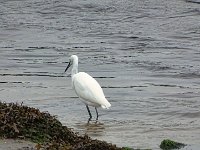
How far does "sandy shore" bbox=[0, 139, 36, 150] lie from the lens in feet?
22.5

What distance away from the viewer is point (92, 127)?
436 inches

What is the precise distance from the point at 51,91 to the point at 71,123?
2.67 meters

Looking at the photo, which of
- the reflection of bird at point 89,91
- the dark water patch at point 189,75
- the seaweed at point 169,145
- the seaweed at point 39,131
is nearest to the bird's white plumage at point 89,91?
the reflection of bird at point 89,91

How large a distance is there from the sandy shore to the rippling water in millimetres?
2500

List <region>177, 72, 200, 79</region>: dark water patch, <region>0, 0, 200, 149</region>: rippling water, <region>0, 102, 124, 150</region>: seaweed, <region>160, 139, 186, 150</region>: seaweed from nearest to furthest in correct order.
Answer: <region>0, 102, 124, 150</region>: seaweed < <region>160, 139, 186, 150</region>: seaweed < <region>0, 0, 200, 149</region>: rippling water < <region>177, 72, 200, 79</region>: dark water patch

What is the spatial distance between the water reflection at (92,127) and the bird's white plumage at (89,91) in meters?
0.46

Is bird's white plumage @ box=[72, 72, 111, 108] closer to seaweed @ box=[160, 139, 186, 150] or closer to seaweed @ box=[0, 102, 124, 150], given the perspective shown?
seaweed @ box=[160, 139, 186, 150]

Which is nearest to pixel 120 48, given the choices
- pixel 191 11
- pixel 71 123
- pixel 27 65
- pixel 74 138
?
pixel 27 65

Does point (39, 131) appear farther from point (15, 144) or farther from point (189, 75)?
point (189, 75)

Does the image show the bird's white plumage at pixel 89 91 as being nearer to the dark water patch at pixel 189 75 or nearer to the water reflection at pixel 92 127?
the water reflection at pixel 92 127

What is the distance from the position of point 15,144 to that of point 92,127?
13.3ft

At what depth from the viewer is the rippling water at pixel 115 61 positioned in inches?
450

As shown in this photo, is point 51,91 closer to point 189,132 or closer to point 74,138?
point 189,132

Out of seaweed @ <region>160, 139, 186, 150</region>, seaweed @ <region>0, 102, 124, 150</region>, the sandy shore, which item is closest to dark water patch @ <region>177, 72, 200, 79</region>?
seaweed @ <region>160, 139, 186, 150</region>
